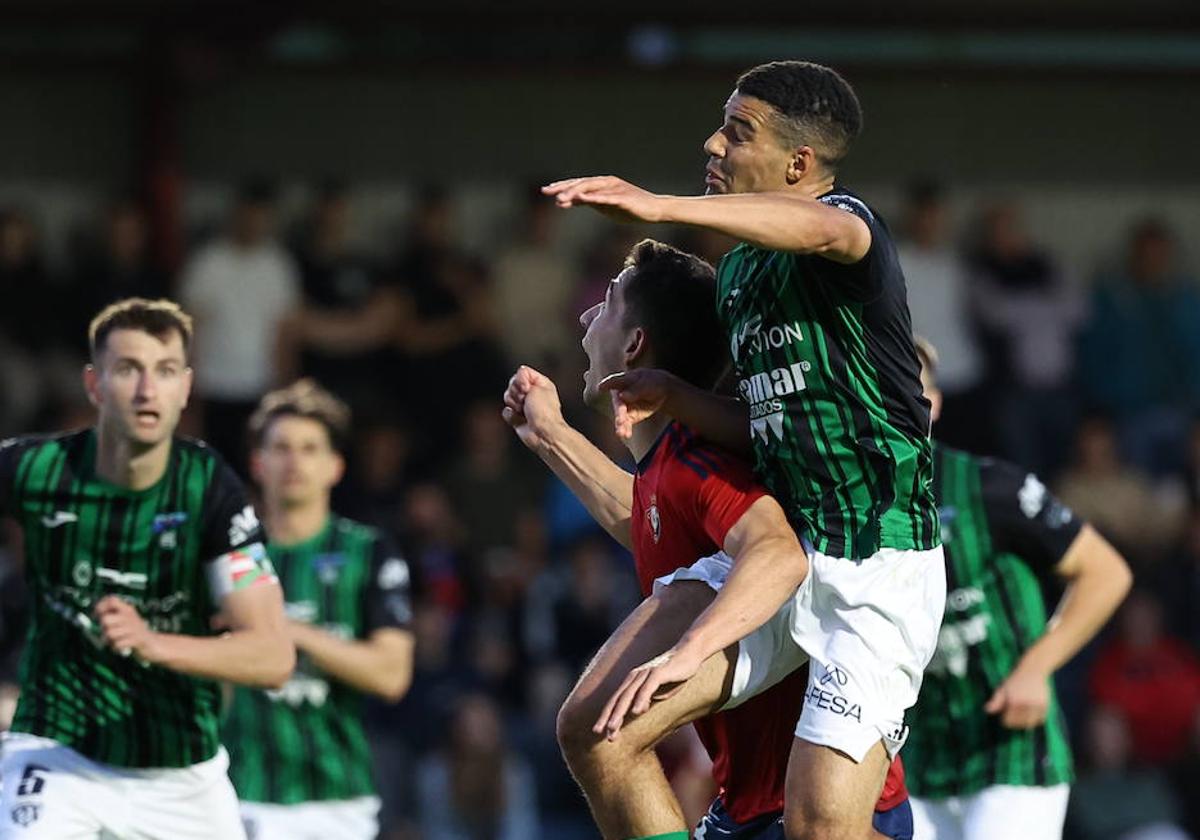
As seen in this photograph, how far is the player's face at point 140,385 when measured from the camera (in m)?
6.61

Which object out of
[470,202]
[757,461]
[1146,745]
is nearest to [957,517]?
[757,461]

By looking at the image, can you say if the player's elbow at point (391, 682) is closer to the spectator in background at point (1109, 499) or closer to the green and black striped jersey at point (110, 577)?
the green and black striped jersey at point (110, 577)

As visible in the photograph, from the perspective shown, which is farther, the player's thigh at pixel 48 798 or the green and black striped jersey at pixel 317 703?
the green and black striped jersey at pixel 317 703

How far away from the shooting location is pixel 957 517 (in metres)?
7.29

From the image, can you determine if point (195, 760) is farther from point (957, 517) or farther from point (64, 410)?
point (64, 410)

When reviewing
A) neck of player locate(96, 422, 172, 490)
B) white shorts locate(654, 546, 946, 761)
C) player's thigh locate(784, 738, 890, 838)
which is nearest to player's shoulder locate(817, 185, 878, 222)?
white shorts locate(654, 546, 946, 761)

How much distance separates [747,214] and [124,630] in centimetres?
233

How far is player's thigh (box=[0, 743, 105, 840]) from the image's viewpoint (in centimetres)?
646

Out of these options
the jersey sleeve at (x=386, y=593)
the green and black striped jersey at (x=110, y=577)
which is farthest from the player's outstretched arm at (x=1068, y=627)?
the green and black striped jersey at (x=110, y=577)

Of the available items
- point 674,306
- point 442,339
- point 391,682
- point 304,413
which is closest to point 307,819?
point 391,682

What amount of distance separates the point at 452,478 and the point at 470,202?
239 centimetres

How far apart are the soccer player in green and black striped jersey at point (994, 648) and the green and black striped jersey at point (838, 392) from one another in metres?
1.92

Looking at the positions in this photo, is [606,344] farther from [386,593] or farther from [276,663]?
[386,593]

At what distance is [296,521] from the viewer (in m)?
8.23
